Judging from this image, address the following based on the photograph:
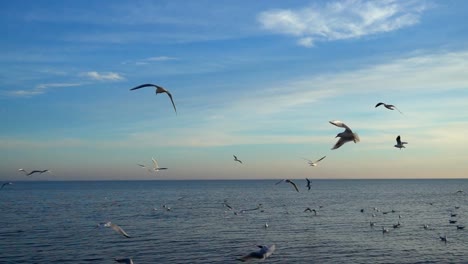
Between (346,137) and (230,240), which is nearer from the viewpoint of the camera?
(346,137)

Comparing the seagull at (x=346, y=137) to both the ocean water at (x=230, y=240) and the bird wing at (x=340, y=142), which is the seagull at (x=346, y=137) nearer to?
the bird wing at (x=340, y=142)

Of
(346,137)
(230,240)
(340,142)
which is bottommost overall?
(230,240)

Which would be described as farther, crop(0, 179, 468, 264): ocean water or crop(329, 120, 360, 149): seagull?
crop(0, 179, 468, 264): ocean water

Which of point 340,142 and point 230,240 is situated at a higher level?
→ point 340,142

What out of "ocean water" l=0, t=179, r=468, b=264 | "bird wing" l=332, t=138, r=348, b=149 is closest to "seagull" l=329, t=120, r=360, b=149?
"bird wing" l=332, t=138, r=348, b=149

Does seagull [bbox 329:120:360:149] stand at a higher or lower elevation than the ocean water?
higher

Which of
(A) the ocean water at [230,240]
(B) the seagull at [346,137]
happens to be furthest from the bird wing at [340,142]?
(A) the ocean water at [230,240]

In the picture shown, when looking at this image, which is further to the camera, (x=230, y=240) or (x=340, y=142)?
(x=230, y=240)

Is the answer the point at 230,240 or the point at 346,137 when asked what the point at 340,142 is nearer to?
the point at 346,137

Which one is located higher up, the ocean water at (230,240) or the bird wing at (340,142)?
the bird wing at (340,142)

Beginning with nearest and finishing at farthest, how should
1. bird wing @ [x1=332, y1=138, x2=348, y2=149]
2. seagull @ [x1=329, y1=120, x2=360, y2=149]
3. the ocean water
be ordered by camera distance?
seagull @ [x1=329, y1=120, x2=360, y2=149] < bird wing @ [x1=332, y1=138, x2=348, y2=149] < the ocean water

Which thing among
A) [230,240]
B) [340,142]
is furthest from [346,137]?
[230,240]

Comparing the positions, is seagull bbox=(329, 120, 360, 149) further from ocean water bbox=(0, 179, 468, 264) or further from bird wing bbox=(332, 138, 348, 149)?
ocean water bbox=(0, 179, 468, 264)

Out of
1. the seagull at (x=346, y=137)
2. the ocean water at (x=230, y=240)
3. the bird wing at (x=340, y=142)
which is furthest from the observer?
the ocean water at (x=230, y=240)
